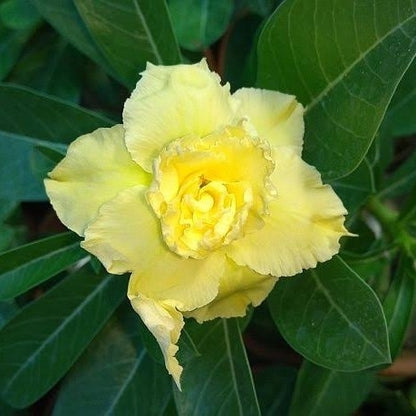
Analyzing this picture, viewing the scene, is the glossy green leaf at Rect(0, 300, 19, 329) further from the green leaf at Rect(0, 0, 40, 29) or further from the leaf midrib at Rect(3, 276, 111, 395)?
the green leaf at Rect(0, 0, 40, 29)

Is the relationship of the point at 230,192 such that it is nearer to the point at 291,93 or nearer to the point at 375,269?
the point at 291,93

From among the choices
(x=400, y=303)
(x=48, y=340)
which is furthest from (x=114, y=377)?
(x=400, y=303)

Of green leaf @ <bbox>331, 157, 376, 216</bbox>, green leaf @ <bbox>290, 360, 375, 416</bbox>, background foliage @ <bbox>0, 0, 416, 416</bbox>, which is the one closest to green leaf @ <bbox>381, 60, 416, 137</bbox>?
background foliage @ <bbox>0, 0, 416, 416</bbox>

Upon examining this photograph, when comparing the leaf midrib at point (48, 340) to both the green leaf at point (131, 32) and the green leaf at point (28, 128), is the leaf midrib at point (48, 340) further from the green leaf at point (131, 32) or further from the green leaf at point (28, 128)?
the green leaf at point (131, 32)

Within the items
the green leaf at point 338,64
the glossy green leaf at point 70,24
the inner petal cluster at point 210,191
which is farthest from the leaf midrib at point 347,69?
the glossy green leaf at point 70,24

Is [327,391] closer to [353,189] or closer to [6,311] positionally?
[353,189]
